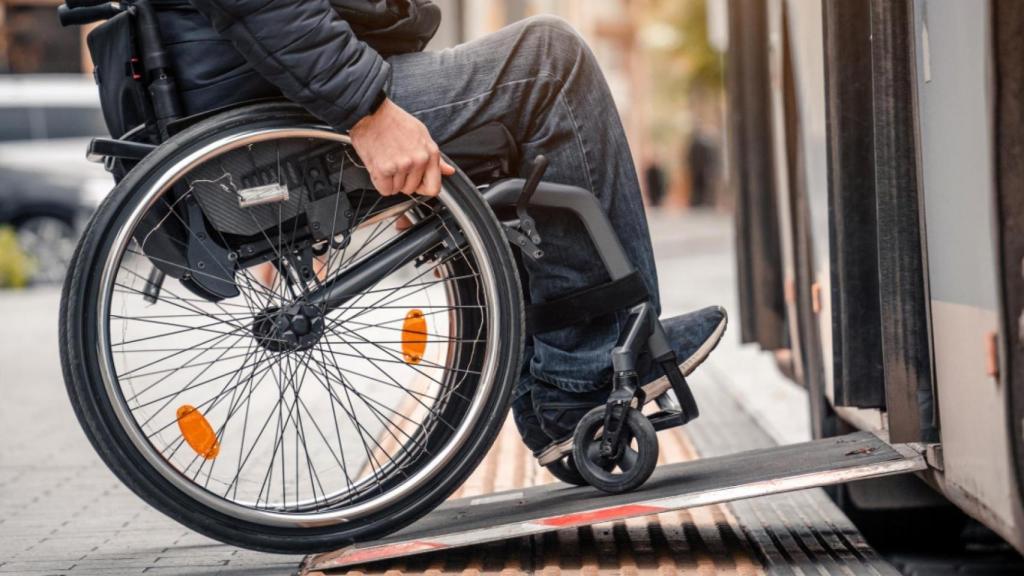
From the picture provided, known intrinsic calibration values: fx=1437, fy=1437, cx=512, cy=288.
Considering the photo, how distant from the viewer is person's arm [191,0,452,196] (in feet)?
8.94

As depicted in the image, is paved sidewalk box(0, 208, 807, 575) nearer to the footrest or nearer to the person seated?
the footrest

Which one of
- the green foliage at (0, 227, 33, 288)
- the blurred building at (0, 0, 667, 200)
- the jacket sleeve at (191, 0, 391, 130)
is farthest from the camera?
the blurred building at (0, 0, 667, 200)

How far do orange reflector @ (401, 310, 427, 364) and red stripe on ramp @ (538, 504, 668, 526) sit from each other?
521 mm

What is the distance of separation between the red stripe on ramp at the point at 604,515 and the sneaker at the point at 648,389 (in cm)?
27

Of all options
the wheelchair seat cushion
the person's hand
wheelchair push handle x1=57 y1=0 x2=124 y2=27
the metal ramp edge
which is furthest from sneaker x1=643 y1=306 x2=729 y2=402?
wheelchair push handle x1=57 y1=0 x2=124 y2=27

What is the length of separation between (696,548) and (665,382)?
1.21 ft

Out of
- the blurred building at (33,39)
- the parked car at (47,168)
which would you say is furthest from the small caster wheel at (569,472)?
the blurred building at (33,39)

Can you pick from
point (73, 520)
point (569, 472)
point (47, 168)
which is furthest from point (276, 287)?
point (47, 168)

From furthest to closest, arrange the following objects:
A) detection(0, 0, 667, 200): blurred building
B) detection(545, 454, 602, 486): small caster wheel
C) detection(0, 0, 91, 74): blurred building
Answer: detection(0, 0, 91, 74): blurred building → detection(0, 0, 667, 200): blurred building → detection(545, 454, 602, 486): small caster wheel

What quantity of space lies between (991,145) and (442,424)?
4.76ft

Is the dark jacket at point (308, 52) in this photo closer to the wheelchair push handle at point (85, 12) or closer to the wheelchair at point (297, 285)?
the wheelchair at point (297, 285)

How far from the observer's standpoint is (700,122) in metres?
45.5

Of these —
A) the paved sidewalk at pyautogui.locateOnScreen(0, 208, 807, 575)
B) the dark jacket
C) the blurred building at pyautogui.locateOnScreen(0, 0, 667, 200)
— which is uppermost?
the blurred building at pyautogui.locateOnScreen(0, 0, 667, 200)

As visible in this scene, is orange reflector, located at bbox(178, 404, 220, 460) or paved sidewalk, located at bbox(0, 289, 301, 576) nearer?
orange reflector, located at bbox(178, 404, 220, 460)
